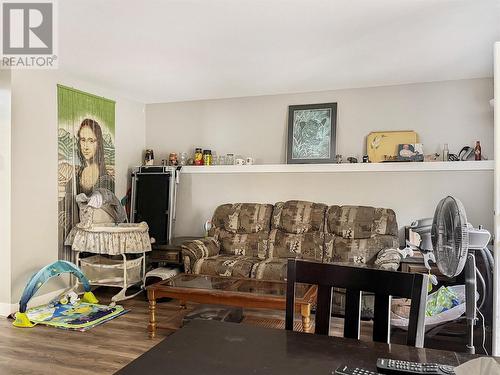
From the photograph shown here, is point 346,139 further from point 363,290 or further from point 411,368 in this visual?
point 411,368

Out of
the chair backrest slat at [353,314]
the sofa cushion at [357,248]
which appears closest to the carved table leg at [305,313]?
the sofa cushion at [357,248]

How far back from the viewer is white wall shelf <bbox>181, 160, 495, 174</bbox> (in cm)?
404

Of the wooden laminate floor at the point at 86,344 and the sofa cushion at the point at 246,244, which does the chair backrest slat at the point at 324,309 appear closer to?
the wooden laminate floor at the point at 86,344

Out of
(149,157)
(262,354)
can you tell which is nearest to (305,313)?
(262,354)

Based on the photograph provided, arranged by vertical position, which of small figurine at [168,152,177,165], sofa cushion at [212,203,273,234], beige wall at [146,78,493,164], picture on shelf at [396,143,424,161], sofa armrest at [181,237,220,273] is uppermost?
beige wall at [146,78,493,164]

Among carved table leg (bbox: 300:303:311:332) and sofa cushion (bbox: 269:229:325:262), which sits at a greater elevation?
sofa cushion (bbox: 269:229:325:262)

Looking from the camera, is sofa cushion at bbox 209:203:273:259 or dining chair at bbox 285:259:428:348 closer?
dining chair at bbox 285:259:428:348

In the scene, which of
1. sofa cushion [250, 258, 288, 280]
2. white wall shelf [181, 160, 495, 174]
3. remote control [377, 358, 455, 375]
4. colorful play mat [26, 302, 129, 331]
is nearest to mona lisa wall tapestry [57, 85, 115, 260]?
colorful play mat [26, 302, 129, 331]

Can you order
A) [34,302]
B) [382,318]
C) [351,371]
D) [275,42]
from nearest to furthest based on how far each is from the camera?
[351,371]
[382,318]
[275,42]
[34,302]

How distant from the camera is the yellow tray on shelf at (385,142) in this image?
4.30 m

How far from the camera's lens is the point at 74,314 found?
12.1 ft

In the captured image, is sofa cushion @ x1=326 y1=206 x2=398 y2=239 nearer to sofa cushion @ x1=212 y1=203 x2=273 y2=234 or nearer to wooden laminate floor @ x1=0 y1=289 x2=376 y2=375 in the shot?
sofa cushion @ x1=212 y1=203 x2=273 y2=234

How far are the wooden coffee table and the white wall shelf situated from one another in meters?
1.63

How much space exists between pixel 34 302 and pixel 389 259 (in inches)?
135
